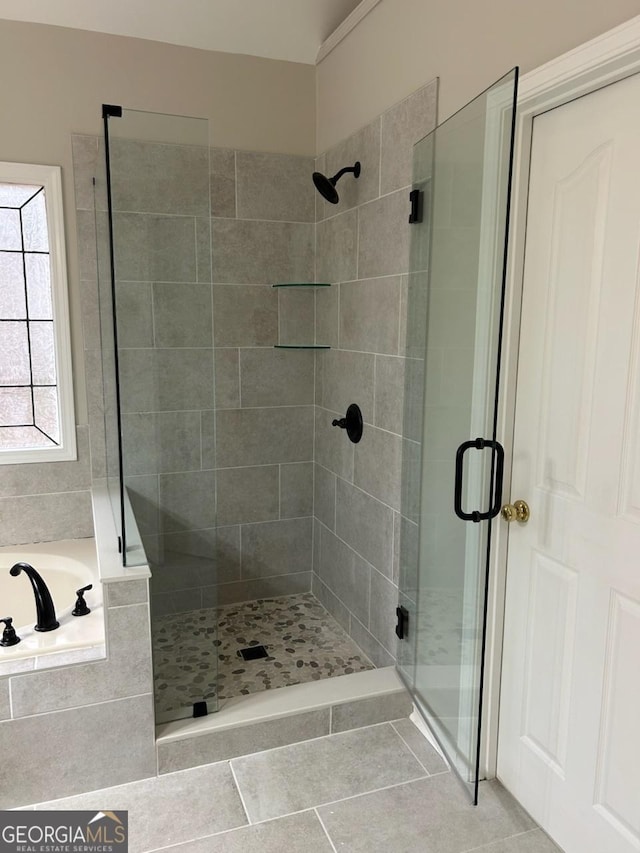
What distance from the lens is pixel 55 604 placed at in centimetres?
259

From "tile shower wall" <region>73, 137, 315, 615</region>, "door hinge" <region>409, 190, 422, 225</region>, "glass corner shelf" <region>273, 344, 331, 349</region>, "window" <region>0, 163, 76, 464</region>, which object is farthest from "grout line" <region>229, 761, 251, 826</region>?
"door hinge" <region>409, 190, 422, 225</region>

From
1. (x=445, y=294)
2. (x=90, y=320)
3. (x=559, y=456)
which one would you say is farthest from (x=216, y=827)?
(x=90, y=320)

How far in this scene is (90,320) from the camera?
2.87m

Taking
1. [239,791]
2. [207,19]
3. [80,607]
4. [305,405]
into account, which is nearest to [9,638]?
[80,607]

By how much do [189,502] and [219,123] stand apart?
5.93ft

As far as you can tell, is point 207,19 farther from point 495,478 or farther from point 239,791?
point 239,791

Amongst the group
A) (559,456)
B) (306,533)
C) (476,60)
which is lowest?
(306,533)

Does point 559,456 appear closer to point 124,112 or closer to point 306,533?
point 124,112

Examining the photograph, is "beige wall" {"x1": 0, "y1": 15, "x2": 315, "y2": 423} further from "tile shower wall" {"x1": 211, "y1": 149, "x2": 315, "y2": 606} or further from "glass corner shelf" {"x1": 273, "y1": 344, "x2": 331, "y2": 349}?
"glass corner shelf" {"x1": 273, "y1": 344, "x2": 331, "y2": 349}

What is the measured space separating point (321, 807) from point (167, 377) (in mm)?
1407

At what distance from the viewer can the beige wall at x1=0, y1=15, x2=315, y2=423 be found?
2643 mm

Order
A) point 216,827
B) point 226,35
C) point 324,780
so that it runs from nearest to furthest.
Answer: point 216,827 < point 324,780 < point 226,35

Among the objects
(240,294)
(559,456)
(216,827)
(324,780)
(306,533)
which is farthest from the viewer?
(306,533)

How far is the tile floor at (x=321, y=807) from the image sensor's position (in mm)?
1834
